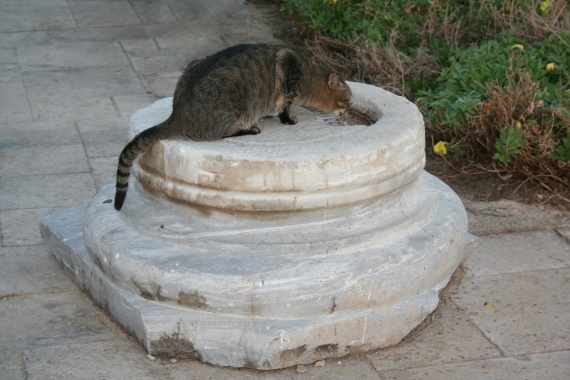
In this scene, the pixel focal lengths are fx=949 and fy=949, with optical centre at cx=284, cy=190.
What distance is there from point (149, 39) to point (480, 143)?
155 inches

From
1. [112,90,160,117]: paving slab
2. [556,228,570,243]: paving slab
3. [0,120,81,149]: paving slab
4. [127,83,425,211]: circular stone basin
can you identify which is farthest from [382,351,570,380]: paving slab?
[112,90,160,117]: paving slab

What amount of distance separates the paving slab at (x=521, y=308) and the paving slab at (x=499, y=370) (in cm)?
8

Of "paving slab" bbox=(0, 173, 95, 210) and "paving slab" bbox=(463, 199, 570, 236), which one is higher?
"paving slab" bbox=(463, 199, 570, 236)

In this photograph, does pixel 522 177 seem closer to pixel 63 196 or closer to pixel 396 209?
pixel 396 209

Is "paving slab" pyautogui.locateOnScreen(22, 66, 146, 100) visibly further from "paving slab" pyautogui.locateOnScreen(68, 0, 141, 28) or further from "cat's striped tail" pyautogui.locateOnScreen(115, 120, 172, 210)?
"cat's striped tail" pyautogui.locateOnScreen(115, 120, 172, 210)

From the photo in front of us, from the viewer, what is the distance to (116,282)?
4.14 metres

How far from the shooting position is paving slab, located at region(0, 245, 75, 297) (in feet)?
15.0

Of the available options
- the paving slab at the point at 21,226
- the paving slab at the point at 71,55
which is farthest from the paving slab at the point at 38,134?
the paving slab at the point at 71,55

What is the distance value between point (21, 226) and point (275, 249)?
6.15 ft

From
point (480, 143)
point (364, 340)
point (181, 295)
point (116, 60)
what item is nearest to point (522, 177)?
point (480, 143)

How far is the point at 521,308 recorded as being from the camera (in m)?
4.45

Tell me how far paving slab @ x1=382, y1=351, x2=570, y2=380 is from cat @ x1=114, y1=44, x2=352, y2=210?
134 cm

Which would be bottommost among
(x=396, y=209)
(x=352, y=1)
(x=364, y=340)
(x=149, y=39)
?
(x=149, y=39)

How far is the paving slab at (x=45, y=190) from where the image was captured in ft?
18.0
